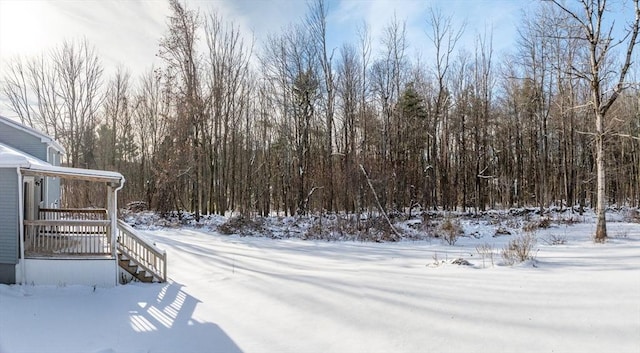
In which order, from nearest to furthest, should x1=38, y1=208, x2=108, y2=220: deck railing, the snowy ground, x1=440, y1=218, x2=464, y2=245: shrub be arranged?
the snowy ground < x1=38, y1=208, x2=108, y2=220: deck railing < x1=440, y1=218, x2=464, y2=245: shrub

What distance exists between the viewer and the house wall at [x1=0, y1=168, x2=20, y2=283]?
8227 mm

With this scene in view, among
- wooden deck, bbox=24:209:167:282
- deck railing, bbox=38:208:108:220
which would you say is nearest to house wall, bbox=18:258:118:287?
wooden deck, bbox=24:209:167:282

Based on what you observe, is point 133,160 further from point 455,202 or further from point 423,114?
point 455,202

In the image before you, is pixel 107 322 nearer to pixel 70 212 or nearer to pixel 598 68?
pixel 70 212

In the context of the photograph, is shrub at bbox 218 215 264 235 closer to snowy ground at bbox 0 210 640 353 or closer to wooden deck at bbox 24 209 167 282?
wooden deck at bbox 24 209 167 282

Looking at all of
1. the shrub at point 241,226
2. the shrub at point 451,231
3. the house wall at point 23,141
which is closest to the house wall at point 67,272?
the house wall at point 23,141

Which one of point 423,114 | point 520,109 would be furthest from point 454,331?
point 520,109

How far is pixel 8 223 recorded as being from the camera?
8.41 meters

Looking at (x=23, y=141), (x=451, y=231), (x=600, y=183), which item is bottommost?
(x=451, y=231)

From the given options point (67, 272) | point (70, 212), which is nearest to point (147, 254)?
point (67, 272)

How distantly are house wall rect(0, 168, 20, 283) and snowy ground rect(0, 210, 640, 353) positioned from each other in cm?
68

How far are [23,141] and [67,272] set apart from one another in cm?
647

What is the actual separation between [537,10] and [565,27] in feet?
35.7

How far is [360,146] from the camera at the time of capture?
24.3 m
